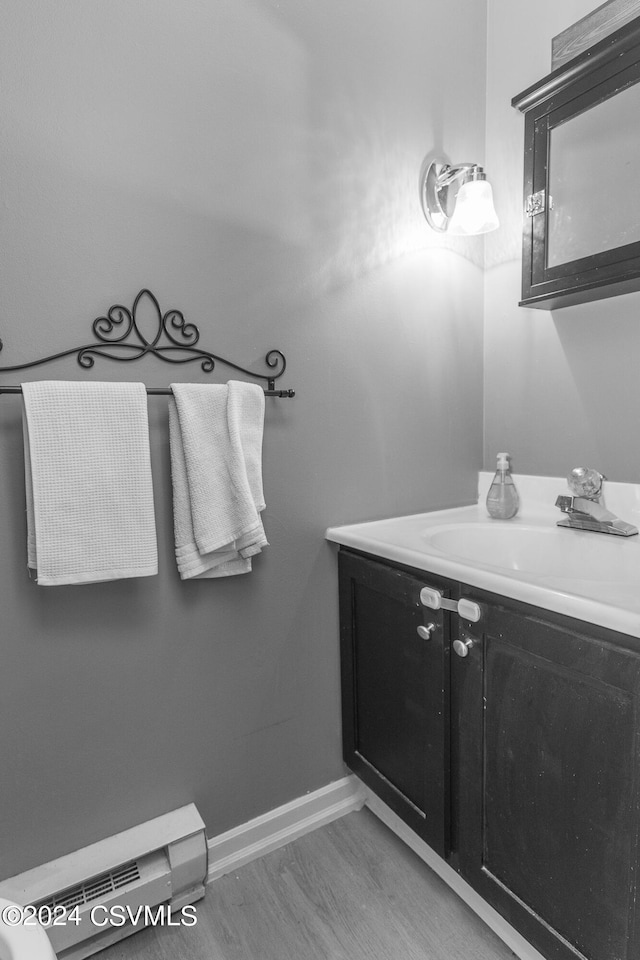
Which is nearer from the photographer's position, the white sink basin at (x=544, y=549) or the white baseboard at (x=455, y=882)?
the white baseboard at (x=455, y=882)

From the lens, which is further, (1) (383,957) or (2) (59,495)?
(1) (383,957)

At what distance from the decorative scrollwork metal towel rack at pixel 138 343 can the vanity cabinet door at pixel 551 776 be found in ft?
2.59

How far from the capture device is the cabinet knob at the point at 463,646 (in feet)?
3.32

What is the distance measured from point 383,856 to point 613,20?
2.12 m

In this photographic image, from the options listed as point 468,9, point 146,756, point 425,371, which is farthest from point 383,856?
point 468,9

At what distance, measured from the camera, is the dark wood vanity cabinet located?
78cm

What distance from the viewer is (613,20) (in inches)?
48.4

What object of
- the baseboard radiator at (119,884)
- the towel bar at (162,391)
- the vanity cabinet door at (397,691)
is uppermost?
the towel bar at (162,391)

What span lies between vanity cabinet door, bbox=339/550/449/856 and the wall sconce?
925 mm

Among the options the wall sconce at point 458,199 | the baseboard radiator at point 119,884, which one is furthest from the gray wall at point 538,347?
the baseboard radiator at point 119,884

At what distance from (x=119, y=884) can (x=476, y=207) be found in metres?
1.80

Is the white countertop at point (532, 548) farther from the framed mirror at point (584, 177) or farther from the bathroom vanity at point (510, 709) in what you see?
the framed mirror at point (584, 177)

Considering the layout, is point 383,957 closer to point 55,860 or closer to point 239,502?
point 55,860

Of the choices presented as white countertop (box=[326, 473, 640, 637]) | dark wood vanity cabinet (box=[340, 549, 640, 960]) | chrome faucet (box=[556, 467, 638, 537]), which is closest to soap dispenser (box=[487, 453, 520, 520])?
white countertop (box=[326, 473, 640, 637])
